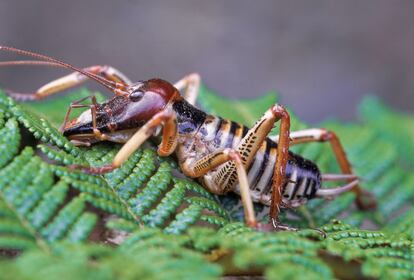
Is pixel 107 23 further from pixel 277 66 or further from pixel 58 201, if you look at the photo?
pixel 58 201

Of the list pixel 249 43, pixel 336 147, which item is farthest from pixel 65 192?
pixel 249 43

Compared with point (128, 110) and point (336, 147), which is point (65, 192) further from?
point (336, 147)

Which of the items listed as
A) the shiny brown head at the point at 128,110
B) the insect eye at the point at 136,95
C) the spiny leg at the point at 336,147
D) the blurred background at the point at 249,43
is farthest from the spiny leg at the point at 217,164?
the blurred background at the point at 249,43

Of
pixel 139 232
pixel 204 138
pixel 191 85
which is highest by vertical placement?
pixel 191 85

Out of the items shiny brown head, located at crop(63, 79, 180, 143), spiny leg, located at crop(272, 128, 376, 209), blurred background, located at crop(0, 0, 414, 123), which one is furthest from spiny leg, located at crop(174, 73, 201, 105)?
blurred background, located at crop(0, 0, 414, 123)

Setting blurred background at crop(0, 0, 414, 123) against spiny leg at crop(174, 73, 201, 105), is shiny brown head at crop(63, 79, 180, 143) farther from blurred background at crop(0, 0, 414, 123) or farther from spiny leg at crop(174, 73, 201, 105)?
blurred background at crop(0, 0, 414, 123)

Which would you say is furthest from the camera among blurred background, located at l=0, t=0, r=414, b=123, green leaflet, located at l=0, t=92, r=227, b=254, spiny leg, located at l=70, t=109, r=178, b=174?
blurred background, located at l=0, t=0, r=414, b=123

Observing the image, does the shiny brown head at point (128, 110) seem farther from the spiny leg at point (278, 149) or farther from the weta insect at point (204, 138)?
the spiny leg at point (278, 149)
